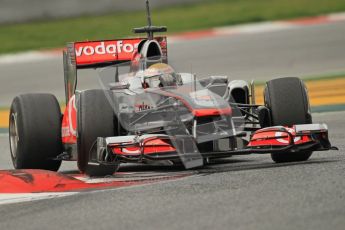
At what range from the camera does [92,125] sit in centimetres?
812

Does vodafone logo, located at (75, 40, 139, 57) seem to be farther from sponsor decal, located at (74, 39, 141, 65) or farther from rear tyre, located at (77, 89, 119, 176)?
rear tyre, located at (77, 89, 119, 176)

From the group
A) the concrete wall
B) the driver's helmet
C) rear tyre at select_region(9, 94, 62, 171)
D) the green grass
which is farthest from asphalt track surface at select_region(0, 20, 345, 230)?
the concrete wall

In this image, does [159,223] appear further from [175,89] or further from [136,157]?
[175,89]

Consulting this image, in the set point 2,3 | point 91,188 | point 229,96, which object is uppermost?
point 2,3

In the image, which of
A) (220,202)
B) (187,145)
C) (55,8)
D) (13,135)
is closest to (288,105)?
(187,145)

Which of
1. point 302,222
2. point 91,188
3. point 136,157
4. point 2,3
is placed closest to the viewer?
point 302,222

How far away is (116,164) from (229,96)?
1.50 meters

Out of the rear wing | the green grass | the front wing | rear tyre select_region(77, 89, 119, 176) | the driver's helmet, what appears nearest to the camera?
the front wing

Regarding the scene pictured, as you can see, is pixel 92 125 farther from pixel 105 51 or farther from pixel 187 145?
pixel 105 51

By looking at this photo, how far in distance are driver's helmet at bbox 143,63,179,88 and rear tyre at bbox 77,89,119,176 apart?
78 centimetres

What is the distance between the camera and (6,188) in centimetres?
738

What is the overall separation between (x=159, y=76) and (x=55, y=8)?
1352cm

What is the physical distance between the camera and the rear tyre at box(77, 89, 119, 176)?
8117 mm

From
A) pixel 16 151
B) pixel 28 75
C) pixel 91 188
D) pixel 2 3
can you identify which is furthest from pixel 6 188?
pixel 2 3
